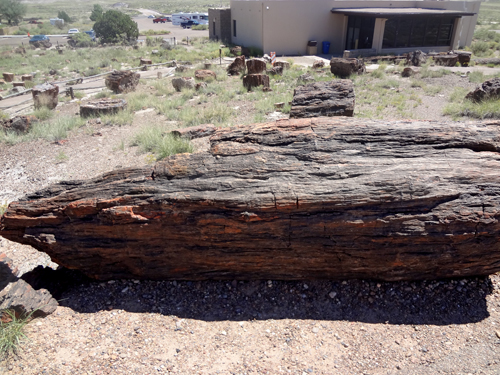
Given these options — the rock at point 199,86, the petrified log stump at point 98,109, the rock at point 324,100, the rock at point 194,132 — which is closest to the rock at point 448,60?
the rock at point 199,86

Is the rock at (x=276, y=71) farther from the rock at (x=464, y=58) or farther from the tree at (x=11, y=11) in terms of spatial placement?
the tree at (x=11, y=11)

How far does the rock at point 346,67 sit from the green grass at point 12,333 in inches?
618

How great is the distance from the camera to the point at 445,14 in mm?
22938

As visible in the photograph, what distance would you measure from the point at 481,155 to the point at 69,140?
9.80 metres

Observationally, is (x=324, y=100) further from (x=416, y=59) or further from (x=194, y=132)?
(x=416, y=59)

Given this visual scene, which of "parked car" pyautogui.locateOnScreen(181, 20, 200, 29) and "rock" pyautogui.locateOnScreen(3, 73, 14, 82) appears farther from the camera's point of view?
"parked car" pyautogui.locateOnScreen(181, 20, 200, 29)

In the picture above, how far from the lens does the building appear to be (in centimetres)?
2373

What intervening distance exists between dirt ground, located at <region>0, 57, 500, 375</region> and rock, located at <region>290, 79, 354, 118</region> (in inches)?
204

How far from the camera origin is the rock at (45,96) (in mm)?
13328

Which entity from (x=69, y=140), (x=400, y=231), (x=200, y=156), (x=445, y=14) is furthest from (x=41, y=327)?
(x=445, y=14)

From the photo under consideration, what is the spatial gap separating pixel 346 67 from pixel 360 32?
1076 centimetres

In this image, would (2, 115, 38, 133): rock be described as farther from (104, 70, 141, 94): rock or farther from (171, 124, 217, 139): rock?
(104, 70, 141, 94): rock

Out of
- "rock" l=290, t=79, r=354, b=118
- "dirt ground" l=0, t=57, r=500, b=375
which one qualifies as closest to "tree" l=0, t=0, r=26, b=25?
"rock" l=290, t=79, r=354, b=118

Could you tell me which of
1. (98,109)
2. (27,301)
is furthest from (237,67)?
(27,301)
